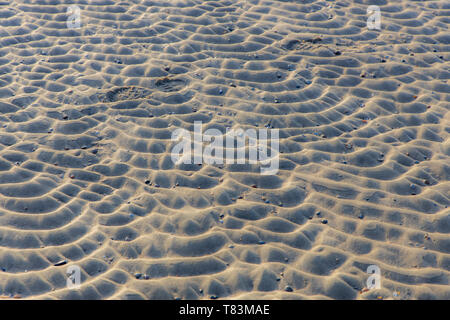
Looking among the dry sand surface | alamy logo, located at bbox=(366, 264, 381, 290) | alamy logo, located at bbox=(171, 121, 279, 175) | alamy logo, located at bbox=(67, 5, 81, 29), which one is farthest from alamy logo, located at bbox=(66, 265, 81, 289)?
alamy logo, located at bbox=(67, 5, 81, 29)

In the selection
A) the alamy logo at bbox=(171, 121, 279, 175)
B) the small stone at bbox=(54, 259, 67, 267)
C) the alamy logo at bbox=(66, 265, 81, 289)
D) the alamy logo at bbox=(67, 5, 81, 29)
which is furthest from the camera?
the alamy logo at bbox=(67, 5, 81, 29)

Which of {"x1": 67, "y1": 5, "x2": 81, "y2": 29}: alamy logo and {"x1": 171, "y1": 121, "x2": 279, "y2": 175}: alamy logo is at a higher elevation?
{"x1": 67, "y1": 5, "x2": 81, "y2": 29}: alamy logo

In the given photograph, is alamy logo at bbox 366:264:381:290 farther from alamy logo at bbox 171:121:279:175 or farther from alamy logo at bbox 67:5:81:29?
alamy logo at bbox 67:5:81:29

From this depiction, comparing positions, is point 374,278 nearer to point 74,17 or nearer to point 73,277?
point 73,277

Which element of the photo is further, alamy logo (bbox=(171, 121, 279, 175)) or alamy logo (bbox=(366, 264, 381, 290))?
alamy logo (bbox=(171, 121, 279, 175))

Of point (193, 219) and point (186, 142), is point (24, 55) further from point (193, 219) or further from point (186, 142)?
point (193, 219)

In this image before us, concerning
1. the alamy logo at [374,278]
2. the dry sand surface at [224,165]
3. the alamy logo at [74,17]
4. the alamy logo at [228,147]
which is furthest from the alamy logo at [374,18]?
the alamy logo at [74,17]
